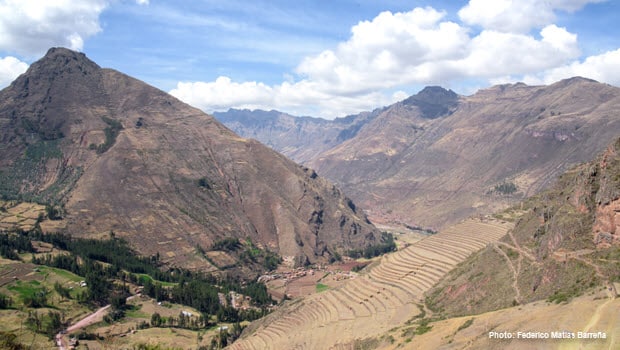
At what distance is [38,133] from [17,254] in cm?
9819

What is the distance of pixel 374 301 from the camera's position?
7450 centimetres

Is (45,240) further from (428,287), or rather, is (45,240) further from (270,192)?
(428,287)

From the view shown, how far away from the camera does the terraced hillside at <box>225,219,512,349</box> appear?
2608 inches

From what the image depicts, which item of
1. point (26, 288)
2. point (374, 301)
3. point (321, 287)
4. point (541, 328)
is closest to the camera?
point (541, 328)

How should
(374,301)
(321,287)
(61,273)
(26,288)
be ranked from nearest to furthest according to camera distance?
(374,301) → (26,288) → (61,273) → (321,287)

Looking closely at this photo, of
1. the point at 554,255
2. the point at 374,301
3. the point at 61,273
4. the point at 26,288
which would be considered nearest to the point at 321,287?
the point at 374,301

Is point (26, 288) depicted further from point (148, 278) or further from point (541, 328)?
point (541, 328)

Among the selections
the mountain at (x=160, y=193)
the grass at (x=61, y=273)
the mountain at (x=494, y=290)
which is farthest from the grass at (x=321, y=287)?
the grass at (x=61, y=273)

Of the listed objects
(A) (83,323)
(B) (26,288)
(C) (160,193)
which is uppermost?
(C) (160,193)

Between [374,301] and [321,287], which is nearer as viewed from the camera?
[374,301]

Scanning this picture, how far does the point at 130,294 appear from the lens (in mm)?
110250

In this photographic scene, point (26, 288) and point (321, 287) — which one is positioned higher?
point (26, 288)

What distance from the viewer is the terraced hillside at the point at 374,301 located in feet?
217

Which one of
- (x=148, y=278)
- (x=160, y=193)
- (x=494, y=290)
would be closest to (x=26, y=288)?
(x=148, y=278)
